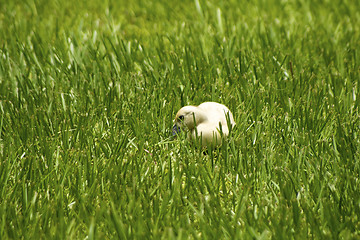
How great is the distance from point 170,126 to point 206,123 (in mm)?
275

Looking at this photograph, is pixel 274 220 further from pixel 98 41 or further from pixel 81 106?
pixel 98 41

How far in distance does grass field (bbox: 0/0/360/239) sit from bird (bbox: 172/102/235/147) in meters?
0.06

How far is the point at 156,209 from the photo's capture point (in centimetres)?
184

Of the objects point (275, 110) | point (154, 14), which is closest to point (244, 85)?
point (275, 110)

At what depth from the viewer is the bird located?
7.40 feet

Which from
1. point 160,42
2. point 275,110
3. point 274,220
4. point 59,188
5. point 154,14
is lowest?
point 274,220

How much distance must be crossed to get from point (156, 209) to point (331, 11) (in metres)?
3.05

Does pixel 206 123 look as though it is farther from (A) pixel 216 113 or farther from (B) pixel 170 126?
(B) pixel 170 126

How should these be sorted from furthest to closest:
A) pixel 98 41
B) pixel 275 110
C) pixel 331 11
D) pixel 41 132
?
pixel 331 11 → pixel 98 41 → pixel 275 110 → pixel 41 132

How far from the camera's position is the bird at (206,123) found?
2.26 metres

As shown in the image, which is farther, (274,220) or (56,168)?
(56,168)

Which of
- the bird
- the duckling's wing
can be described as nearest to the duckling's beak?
the bird

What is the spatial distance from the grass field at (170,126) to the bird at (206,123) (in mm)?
59

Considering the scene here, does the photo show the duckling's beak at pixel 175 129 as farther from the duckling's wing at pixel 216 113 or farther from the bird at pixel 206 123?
the duckling's wing at pixel 216 113
